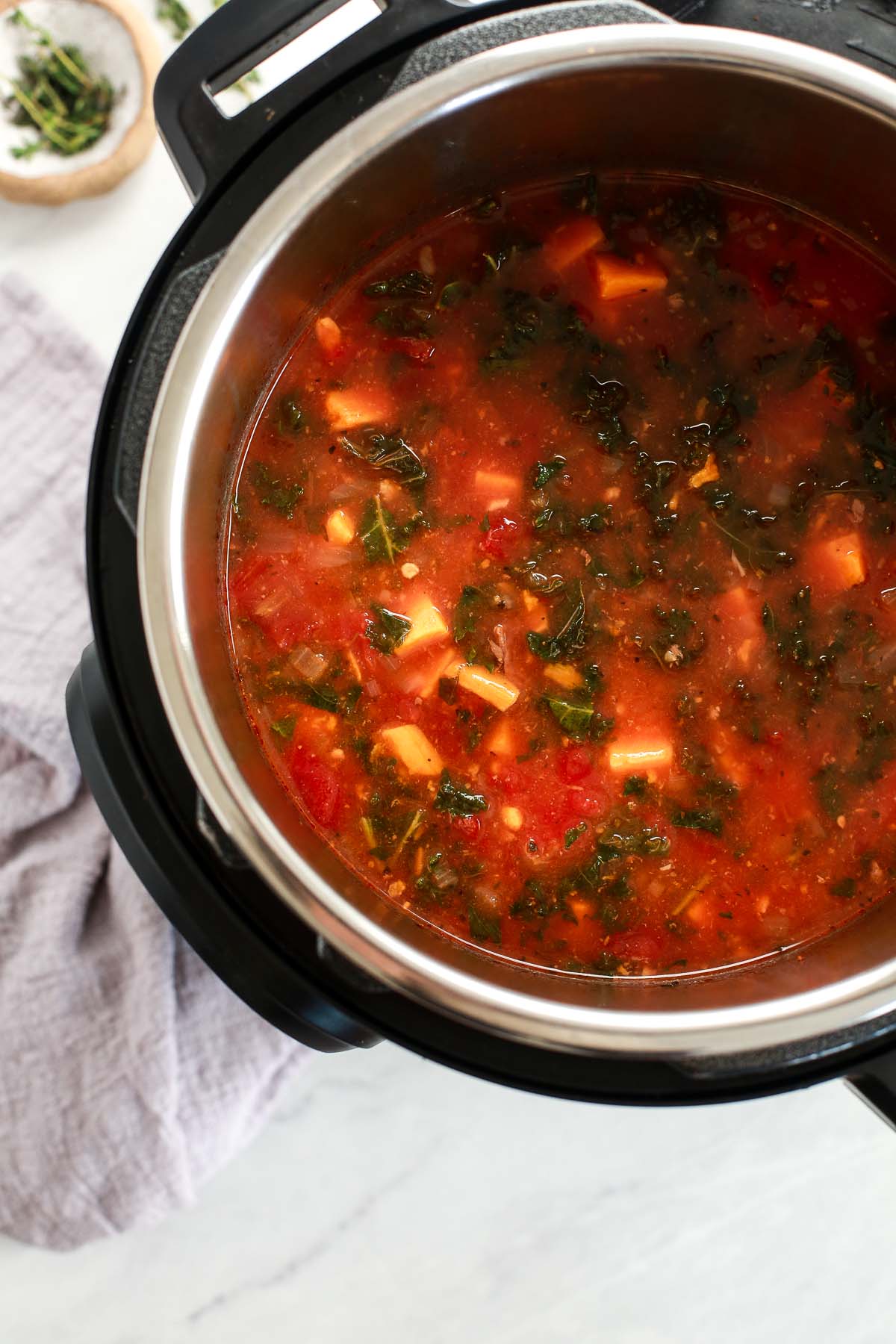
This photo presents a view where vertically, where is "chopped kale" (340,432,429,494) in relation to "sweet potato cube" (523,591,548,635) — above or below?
above

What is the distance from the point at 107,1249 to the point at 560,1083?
120cm

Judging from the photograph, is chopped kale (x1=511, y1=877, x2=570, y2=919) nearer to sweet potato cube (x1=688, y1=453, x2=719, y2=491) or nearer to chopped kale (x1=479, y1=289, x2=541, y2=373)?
sweet potato cube (x1=688, y1=453, x2=719, y2=491)

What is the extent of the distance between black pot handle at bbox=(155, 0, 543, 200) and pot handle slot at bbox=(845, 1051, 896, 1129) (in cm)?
161

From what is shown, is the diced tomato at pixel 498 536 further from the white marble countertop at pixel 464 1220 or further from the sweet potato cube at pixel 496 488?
the white marble countertop at pixel 464 1220

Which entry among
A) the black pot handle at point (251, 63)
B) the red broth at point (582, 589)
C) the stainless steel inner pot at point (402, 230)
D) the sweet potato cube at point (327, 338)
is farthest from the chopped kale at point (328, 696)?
the black pot handle at point (251, 63)

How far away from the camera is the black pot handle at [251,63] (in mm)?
1616

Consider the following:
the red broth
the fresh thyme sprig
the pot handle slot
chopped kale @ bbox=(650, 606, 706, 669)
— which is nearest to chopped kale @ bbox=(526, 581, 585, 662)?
the red broth

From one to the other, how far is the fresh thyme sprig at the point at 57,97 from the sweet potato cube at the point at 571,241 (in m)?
1.01

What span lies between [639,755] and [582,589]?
288 mm

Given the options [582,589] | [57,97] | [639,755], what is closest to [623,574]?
[582,589]

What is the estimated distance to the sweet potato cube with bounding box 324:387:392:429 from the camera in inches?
74.4

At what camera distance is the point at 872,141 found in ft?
5.58

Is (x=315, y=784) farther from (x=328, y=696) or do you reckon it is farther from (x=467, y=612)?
(x=467, y=612)

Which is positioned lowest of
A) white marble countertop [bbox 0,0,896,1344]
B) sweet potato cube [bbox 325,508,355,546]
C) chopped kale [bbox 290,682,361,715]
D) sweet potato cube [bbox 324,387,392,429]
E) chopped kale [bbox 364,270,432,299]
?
white marble countertop [bbox 0,0,896,1344]
